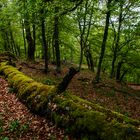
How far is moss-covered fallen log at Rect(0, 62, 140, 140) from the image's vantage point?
6820mm

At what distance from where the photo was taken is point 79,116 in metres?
8.04

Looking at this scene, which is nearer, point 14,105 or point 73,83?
point 14,105

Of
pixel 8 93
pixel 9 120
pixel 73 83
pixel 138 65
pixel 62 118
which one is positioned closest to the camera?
pixel 62 118

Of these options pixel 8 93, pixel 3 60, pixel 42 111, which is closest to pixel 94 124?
pixel 42 111

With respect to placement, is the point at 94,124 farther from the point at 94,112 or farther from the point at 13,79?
the point at 13,79

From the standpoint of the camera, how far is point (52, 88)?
1008 centimetres

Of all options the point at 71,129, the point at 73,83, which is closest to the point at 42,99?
the point at 71,129

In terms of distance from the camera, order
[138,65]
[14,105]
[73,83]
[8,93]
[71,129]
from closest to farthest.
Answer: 1. [71,129]
2. [14,105]
3. [8,93]
4. [73,83]
5. [138,65]

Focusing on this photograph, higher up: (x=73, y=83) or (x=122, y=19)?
(x=122, y=19)

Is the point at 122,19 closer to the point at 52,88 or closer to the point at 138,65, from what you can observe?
the point at 138,65

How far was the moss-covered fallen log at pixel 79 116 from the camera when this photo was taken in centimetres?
682

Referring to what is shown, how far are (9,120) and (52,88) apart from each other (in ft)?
6.89

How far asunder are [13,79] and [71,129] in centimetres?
730

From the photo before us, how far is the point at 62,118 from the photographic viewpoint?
336 inches
